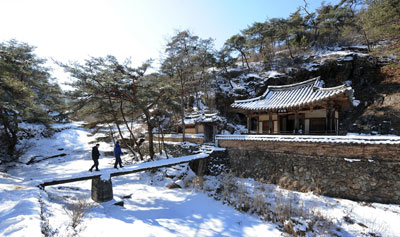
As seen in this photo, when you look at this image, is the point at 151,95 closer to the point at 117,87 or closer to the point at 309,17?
the point at 117,87

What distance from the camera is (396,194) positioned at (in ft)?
22.5

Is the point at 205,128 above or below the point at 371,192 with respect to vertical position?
above

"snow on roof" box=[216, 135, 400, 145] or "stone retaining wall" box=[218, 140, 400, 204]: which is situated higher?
"snow on roof" box=[216, 135, 400, 145]

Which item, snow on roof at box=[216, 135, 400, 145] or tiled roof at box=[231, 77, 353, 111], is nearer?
snow on roof at box=[216, 135, 400, 145]

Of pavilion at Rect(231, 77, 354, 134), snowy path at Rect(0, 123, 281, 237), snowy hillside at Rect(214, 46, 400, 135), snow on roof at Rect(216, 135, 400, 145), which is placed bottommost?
snowy path at Rect(0, 123, 281, 237)

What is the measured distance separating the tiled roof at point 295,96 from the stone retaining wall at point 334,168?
3.40m

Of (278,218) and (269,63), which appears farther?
(269,63)

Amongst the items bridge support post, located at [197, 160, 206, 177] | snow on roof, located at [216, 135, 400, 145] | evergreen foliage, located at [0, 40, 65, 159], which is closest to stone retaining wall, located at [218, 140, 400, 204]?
snow on roof, located at [216, 135, 400, 145]

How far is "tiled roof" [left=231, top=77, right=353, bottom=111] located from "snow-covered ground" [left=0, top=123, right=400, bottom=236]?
5.79 metres

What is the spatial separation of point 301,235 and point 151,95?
38.0 ft

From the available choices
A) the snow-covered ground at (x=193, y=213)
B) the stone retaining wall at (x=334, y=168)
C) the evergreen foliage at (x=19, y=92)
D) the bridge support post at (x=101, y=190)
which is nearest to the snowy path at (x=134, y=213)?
the snow-covered ground at (x=193, y=213)

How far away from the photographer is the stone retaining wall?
23.1 ft

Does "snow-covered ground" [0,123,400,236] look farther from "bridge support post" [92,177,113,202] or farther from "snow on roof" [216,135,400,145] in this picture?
"snow on roof" [216,135,400,145]

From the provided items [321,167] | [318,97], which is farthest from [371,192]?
[318,97]
